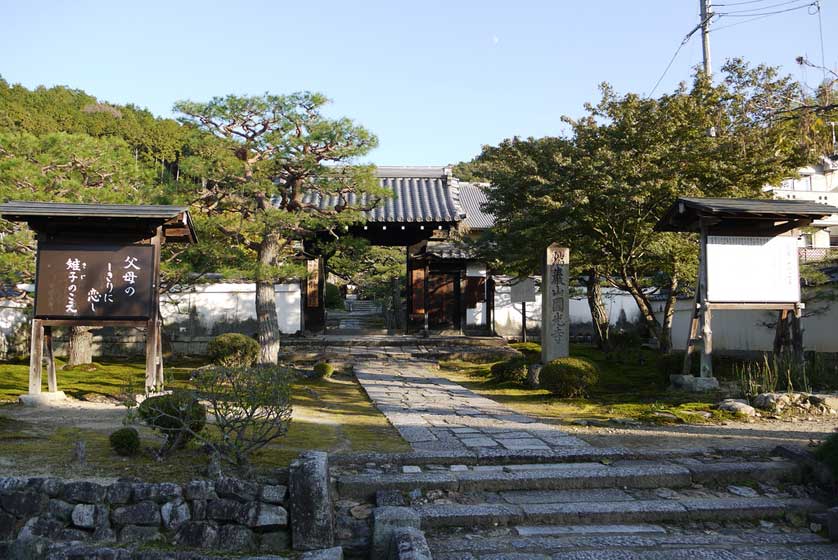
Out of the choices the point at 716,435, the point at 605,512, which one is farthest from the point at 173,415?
the point at 716,435

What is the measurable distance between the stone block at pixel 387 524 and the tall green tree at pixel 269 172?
790cm

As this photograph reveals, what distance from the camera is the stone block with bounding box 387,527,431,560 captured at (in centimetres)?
432

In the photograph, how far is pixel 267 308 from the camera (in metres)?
13.3

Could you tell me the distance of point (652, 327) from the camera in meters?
13.1

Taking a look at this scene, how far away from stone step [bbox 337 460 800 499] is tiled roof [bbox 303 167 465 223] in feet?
37.7

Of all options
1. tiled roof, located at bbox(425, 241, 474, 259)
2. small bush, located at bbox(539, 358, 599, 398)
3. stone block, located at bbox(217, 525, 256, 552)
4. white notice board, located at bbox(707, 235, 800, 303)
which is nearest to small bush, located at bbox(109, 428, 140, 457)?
stone block, located at bbox(217, 525, 256, 552)

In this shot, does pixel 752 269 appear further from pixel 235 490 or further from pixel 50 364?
pixel 50 364

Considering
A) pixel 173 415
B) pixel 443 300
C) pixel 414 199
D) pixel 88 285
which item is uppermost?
pixel 414 199

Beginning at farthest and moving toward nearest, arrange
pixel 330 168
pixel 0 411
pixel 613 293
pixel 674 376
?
pixel 613 293 → pixel 330 168 → pixel 674 376 → pixel 0 411

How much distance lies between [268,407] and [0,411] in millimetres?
5145

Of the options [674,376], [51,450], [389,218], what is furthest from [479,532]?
[389,218]

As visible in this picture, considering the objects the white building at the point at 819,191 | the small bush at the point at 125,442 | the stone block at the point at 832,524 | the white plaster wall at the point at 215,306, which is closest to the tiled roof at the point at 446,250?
the white plaster wall at the point at 215,306

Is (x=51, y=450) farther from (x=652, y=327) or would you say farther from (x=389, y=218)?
(x=389, y=218)

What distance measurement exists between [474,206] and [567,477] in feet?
76.3
